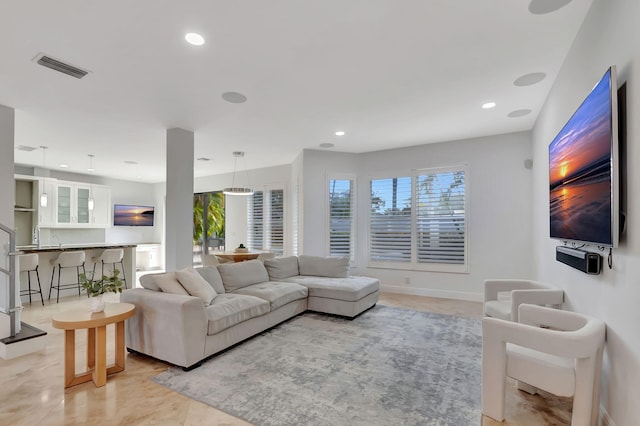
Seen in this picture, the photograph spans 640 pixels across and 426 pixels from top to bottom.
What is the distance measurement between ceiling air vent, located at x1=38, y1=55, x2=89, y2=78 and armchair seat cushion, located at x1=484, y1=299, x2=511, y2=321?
14.8 feet

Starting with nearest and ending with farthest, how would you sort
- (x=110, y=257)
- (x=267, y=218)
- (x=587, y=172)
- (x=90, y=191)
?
(x=587, y=172) < (x=110, y=257) < (x=267, y=218) < (x=90, y=191)

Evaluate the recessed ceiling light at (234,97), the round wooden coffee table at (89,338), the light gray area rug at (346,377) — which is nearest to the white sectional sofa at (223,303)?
the light gray area rug at (346,377)

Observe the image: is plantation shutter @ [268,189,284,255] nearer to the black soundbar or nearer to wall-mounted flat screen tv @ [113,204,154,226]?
wall-mounted flat screen tv @ [113,204,154,226]

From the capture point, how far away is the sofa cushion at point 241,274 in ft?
13.4

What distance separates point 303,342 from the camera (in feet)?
11.2

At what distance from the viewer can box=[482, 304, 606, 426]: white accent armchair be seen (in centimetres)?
171

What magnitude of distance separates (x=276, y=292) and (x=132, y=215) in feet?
24.9

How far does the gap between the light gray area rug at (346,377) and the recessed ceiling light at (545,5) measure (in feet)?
9.19

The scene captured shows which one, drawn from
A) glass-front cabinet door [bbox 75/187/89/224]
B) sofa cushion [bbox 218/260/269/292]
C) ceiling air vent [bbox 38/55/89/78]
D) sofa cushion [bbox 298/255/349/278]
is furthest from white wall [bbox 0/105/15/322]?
glass-front cabinet door [bbox 75/187/89/224]

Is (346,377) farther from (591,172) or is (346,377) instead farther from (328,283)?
(591,172)

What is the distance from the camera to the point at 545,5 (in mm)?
2148

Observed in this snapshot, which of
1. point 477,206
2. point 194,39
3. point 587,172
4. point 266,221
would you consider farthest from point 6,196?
point 477,206

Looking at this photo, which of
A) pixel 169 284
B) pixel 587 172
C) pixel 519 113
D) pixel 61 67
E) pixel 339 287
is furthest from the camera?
pixel 339 287

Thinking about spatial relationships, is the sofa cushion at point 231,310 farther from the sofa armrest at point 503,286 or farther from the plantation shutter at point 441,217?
the plantation shutter at point 441,217
